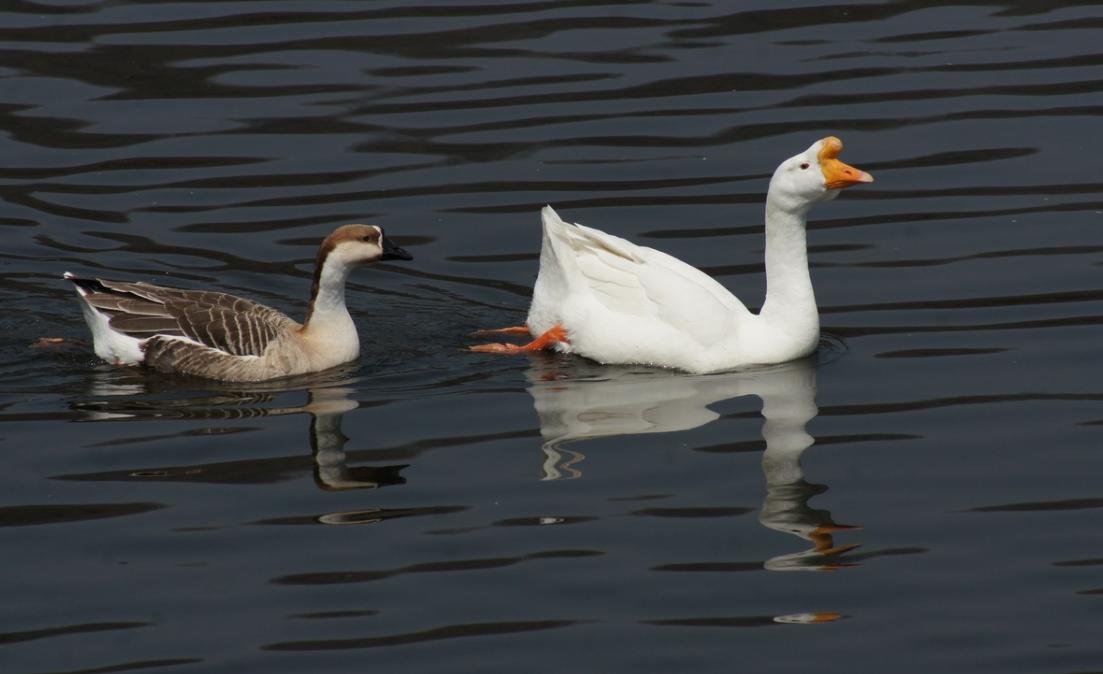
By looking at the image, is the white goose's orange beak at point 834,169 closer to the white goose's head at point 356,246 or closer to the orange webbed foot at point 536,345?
the orange webbed foot at point 536,345

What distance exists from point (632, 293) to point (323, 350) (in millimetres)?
2213

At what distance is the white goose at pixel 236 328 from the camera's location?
12539 millimetres

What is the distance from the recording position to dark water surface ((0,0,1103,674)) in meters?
8.73

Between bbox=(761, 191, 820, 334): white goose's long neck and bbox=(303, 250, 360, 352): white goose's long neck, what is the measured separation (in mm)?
2933

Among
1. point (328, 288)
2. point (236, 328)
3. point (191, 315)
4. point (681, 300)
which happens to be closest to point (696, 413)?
point (681, 300)

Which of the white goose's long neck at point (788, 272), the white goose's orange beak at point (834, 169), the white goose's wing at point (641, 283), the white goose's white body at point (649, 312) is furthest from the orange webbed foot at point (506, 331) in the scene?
the white goose's orange beak at point (834, 169)

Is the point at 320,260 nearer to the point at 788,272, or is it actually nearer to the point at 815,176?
the point at 788,272

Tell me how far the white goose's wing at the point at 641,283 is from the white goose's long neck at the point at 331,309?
4.98 feet

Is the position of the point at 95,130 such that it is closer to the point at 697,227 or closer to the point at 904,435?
the point at 697,227

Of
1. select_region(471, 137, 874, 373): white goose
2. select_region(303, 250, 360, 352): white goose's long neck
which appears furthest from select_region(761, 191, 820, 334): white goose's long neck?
select_region(303, 250, 360, 352): white goose's long neck

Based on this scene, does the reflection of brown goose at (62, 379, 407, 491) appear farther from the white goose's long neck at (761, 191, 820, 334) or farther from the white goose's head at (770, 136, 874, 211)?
the white goose's head at (770, 136, 874, 211)

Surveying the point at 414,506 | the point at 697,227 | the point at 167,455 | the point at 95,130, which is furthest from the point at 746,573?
the point at 95,130

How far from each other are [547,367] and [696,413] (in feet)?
5.10

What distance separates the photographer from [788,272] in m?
12.7
